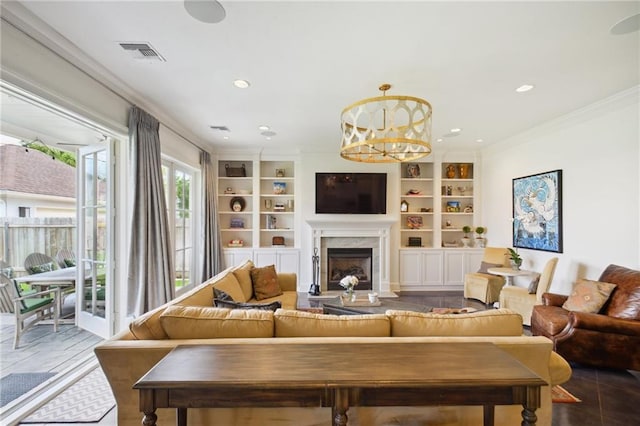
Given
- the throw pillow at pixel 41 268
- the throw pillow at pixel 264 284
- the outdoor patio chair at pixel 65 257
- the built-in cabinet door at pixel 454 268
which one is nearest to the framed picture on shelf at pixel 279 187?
the throw pillow at pixel 264 284

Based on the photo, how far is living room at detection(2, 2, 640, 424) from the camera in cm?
243

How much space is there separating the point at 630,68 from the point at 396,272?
4297 mm

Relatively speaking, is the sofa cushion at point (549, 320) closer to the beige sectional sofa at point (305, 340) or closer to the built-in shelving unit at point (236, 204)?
the beige sectional sofa at point (305, 340)

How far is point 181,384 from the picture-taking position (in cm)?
125

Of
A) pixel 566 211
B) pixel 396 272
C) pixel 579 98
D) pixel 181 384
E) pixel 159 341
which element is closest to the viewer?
pixel 181 384

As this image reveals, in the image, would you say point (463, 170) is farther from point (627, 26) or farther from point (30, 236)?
point (30, 236)

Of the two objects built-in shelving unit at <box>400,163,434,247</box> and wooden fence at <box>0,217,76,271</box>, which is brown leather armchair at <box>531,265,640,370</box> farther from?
wooden fence at <box>0,217,76,271</box>

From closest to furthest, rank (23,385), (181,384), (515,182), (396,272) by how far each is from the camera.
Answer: (181,384) < (23,385) < (515,182) < (396,272)

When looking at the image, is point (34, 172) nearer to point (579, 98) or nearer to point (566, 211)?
point (579, 98)

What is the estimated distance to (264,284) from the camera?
3744 mm

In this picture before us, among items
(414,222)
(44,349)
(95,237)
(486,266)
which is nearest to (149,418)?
(44,349)

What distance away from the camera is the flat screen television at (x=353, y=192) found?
5758 mm

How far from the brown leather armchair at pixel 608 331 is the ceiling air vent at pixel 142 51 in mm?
4475

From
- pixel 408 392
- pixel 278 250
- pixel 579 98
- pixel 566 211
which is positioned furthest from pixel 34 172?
pixel 566 211
